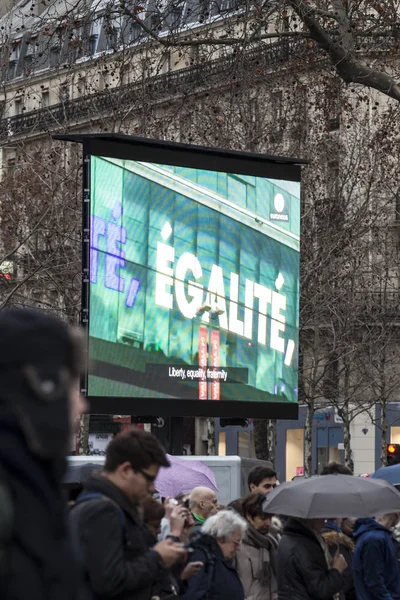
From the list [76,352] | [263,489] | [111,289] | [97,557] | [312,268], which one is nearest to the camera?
[76,352]

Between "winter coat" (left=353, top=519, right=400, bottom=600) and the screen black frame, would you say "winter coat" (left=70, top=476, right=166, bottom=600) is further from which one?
the screen black frame

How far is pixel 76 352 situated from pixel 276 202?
1764cm

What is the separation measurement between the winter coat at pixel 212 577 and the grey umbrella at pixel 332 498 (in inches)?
56.5

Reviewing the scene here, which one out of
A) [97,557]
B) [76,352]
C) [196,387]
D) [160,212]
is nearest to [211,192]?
[160,212]

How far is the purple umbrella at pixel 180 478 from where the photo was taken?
565 inches

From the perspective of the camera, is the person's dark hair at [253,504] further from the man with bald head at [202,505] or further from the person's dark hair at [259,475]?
the person's dark hair at [259,475]

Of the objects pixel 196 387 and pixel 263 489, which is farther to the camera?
pixel 196 387

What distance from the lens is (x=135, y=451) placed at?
5062mm

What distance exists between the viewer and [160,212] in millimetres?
18781

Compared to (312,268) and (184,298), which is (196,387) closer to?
(184,298)

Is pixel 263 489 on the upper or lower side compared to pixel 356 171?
lower

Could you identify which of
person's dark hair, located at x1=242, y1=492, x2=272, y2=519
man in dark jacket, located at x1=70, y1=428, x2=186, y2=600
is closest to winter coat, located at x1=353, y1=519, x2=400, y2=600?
person's dark hair, located at x1=242, y1=492, x2=272, y2=519

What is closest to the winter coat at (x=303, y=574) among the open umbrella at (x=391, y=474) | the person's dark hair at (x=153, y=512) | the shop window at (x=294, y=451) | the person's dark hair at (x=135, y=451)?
the person's dark hair at (x=153, y=512)

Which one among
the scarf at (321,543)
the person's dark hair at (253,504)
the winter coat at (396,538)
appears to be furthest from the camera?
the winter coat at (396,538)
